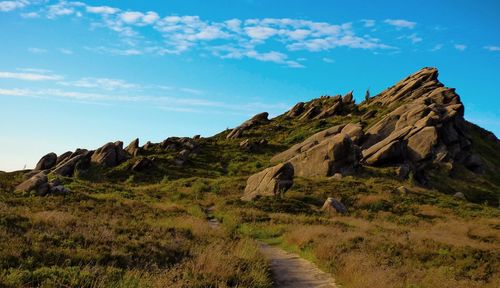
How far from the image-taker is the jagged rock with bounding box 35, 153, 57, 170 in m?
60.0

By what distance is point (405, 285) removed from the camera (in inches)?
518

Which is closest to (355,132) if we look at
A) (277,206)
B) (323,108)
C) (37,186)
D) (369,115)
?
(369,115)

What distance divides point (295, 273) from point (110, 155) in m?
50.9

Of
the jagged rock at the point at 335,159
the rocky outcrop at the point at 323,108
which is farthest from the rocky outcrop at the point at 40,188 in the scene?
the rocky outcrop at the point at 323,108

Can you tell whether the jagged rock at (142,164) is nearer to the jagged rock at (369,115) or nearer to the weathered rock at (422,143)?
the weathered rock at (422,143)

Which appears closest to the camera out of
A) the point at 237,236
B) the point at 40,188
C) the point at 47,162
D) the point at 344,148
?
the point at 237,236

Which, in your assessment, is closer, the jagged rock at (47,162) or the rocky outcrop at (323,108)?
the jagged rock at (47,162)

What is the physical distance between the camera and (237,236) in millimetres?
20406

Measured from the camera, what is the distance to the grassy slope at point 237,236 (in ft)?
39.8

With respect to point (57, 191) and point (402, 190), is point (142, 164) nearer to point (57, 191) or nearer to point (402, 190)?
point (57, 191)

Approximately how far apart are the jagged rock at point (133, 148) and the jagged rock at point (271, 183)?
100 ft

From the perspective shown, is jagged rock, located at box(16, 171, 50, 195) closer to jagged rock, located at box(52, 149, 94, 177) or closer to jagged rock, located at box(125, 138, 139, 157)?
jagged rock, located at box(52, 149, 94, 177)

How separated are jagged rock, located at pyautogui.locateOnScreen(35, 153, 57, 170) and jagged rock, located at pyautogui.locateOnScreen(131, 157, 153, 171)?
41.2 feet

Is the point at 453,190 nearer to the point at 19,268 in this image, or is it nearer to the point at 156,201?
the point at 156,201
